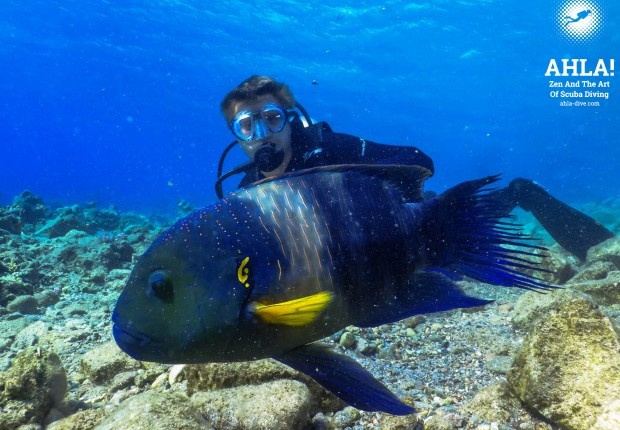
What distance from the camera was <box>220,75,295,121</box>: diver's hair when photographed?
221 inches

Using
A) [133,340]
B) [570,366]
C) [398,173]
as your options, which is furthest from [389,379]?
[133,340]

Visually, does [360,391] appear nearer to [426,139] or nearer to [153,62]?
[153,62]

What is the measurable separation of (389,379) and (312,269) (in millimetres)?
2031

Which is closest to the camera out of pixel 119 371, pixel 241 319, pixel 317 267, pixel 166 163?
pixel 241 319

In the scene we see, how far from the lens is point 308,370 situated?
4.98 ft

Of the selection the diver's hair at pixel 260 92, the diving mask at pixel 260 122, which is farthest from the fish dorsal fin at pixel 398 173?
the diver's hair at pixel 260 92

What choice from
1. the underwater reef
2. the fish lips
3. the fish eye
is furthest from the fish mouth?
the underwater reef

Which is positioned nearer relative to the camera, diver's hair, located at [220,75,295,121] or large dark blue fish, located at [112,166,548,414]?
large dark blue fish, located at [112,166,548,414]

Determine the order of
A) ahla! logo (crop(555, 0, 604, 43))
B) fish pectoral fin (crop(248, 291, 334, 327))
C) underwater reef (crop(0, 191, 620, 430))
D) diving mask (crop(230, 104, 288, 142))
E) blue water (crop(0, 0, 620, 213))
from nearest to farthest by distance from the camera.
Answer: fish pectoral fin (crop(248, 291, 334, 327)) → underwater reef (crop(0, 191, 620, 430)) → diving mask (crop(230, 104, 288, 142)) → ahla! logo (crop(555, 0, 604, 43)) → blue water (crop(0, 0, 620, 213))

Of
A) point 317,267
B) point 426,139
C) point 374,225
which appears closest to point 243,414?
point 317,267

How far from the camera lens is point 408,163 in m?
2.24

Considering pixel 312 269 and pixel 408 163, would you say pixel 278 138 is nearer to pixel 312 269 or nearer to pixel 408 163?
pixel 408 163

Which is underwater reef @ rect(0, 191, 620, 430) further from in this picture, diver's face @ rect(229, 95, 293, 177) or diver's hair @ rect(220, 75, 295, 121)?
diver's hair @ rect(220, 75, 295, 121)

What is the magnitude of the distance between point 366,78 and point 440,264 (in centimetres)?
5037
